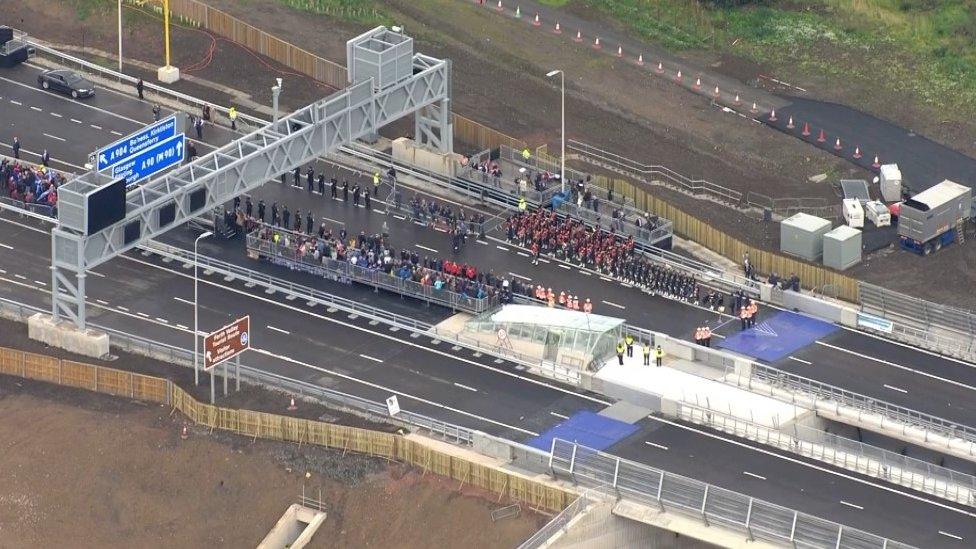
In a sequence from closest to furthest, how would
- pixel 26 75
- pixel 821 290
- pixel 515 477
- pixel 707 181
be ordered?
1. pixel 515 477
2. pixel 821 290
3. pixel 707 181
4. pixel 26 75

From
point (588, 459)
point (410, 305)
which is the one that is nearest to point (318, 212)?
point (410, 305)

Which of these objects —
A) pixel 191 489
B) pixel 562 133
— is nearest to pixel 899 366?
pixel 562 133

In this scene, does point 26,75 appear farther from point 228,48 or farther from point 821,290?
point 821,290

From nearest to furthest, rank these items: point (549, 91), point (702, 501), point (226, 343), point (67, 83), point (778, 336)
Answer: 1. point (702, 501)
2. point (226, 343)
3. point (778, 336)
4. point (67, 83)
5. point (549, 91)

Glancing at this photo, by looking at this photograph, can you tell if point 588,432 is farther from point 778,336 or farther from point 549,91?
point 549,91

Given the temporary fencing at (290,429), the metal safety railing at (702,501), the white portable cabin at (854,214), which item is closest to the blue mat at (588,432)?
the metal safety railing at (702,501)

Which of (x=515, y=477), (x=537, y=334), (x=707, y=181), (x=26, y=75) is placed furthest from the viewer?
(x=26, y=75)
